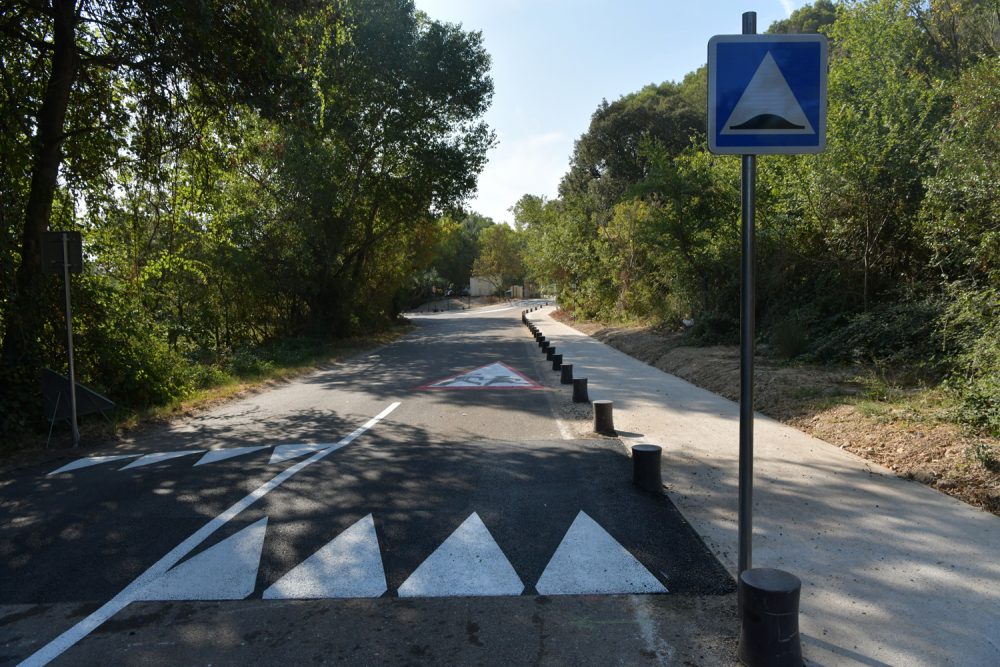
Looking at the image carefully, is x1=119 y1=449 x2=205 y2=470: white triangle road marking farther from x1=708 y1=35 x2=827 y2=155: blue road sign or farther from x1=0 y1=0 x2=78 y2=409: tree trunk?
x1=708 y1=35 x2=827 y2=155: blue road sign

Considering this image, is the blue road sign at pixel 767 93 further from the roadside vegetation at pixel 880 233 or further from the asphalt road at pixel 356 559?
the roadside vegetation at pixel 880 233

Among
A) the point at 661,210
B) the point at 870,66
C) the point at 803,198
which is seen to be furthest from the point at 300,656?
the point at 870,66

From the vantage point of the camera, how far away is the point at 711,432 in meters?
7.57

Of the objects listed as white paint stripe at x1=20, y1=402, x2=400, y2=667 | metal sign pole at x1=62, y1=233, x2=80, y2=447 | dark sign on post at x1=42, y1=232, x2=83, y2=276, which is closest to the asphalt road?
white paint stripe at x1=20, y1=402, x2=400, y2=667

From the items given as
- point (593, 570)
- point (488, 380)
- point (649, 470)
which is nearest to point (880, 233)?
point (488, 380)

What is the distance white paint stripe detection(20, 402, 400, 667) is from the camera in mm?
3074

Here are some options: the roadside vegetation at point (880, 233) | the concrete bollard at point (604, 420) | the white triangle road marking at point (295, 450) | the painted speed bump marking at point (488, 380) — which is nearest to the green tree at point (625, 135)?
the roadside vegetation at point (880, 233)

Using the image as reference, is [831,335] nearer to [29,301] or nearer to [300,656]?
[300,656]

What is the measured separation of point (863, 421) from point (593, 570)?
15.7 ft

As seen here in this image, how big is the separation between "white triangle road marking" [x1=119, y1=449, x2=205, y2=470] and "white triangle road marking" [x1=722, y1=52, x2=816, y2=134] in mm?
6696

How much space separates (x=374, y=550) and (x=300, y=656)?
1.24 meters

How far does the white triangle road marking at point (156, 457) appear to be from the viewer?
6.72m

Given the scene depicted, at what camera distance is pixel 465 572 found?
3875 millimetres

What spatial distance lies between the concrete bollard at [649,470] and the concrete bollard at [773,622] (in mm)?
2594
